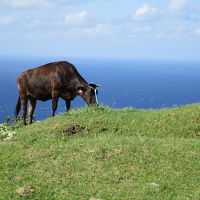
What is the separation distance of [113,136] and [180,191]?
15.5 feet

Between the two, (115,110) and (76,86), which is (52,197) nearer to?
(115,110)

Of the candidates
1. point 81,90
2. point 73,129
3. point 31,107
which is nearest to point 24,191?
point 73,129

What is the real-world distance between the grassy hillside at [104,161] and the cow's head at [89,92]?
5361mm

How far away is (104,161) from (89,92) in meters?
10.2

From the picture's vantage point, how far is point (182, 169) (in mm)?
12156

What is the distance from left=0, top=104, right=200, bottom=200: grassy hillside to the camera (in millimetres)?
10945

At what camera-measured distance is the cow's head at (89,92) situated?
73.4 feet

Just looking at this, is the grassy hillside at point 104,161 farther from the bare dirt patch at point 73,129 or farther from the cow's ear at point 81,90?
the cow's ear at point 81,90

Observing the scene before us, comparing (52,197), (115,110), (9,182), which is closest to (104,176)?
(52,197)

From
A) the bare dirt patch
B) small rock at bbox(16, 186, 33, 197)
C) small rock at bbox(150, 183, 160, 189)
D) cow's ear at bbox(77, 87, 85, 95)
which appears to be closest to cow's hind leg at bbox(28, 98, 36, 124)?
cow's ear at bbox(77, 87, 85, 95)

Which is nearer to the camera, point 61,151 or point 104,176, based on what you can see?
point 104,176

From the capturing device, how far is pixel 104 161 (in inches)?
487

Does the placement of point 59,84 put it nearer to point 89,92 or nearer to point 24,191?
point 89,92

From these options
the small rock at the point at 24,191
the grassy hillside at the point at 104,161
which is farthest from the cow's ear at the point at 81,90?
the small rock at the point at 24,191
